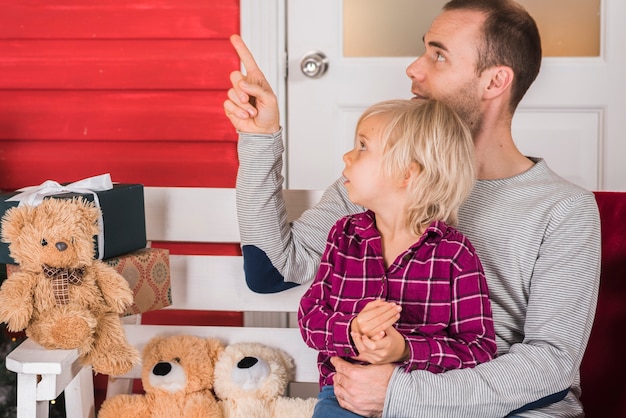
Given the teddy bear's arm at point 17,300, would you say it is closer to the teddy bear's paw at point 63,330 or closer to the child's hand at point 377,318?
the teddy bear's paw at point 63,330

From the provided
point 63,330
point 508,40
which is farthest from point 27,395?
point 508,40

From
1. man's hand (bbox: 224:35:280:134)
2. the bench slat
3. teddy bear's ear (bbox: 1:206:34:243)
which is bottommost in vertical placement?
the bench slat

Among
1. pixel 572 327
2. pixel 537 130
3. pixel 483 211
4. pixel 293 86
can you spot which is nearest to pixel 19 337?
pixel 293 86

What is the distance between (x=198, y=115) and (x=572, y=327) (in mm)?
1312

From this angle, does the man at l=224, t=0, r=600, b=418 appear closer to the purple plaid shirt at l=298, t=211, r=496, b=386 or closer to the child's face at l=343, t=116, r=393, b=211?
the purple plaid shirt at l=298, t=211, r=496, b=386

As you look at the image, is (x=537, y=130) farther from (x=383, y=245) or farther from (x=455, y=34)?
(x=383, y=245)

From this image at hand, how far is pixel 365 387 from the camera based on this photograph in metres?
1.40

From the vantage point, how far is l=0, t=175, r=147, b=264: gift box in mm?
1638

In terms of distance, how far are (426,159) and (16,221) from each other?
2.48 feet

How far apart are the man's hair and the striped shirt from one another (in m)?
0.20

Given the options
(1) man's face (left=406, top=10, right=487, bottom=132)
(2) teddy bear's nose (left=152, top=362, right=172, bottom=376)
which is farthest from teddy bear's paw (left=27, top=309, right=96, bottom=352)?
(1) man's face (left=406, top=10, right=487, bottom=132)

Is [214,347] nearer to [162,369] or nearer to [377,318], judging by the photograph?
[162,369]

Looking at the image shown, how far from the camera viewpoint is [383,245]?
1.52 m

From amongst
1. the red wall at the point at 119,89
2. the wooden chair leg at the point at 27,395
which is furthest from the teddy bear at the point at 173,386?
the red wall at the point at 119,89
